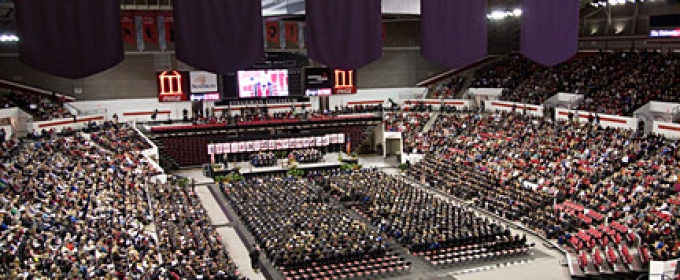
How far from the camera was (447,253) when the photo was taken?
74.9 ft

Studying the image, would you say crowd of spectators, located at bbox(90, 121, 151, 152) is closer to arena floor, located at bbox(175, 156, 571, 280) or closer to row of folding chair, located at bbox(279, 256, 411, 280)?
arena floor, located at bbox(175, 156, 571, 280)

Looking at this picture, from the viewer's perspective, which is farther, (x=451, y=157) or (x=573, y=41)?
(x=451, y=157)

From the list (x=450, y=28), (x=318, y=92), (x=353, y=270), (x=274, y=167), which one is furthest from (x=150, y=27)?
(x=450, y=28)

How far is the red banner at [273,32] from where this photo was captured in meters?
45.7

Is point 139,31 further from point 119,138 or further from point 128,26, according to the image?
point 119,138

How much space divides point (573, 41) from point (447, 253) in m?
12.8

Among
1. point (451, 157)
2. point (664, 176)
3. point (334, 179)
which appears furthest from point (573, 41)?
point (451, 157)

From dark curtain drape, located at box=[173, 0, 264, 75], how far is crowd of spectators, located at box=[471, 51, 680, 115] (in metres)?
30.6

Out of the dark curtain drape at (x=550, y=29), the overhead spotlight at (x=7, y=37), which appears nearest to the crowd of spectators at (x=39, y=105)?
the overhead spotlight at (x=7, y=37)

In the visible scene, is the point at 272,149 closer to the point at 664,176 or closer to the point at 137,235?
the point at 137,235

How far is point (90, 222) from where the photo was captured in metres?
19.8

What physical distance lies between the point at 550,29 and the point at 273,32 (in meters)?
36.2

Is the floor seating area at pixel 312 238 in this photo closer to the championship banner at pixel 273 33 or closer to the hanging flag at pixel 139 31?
the hanging flag at pixel 139 31

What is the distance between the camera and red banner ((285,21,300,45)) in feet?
152
